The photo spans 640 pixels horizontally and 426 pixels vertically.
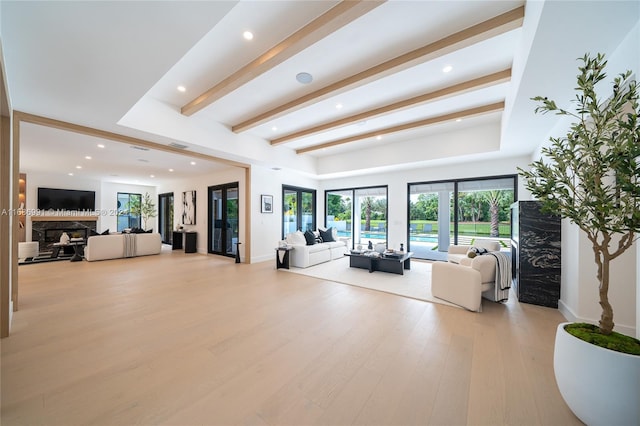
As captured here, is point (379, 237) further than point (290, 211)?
No

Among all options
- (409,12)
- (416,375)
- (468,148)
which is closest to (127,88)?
(409,12)

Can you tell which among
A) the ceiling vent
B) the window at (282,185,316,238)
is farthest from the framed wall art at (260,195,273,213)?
the ceiling vent

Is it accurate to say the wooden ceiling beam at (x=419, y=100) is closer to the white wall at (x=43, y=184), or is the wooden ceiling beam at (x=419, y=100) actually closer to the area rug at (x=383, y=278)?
the area rug at (x=383, y=278)

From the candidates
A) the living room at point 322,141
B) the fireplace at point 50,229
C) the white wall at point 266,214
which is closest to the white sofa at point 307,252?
the living room at point 322,141

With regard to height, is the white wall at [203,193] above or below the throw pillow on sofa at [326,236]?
above

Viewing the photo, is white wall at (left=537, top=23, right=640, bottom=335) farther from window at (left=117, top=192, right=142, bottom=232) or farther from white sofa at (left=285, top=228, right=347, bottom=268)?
window at (left=117, top=192, right=142, bottom=232)

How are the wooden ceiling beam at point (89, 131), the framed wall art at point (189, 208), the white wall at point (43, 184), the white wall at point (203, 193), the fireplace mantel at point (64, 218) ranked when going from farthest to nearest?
the framed wall art at point (189, 208)
the fireplace mantel at point (64, 218)
the white wall at point (43, 184)
the white wall at point (203, 193)
the wooden ceiling beam at point (89, 131)

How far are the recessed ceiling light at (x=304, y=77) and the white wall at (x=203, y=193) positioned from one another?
4.18 m

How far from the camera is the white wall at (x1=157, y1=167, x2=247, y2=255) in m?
7.22

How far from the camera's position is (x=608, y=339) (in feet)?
5.02

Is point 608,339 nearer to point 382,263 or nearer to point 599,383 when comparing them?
point 599,383

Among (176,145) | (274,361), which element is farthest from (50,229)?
(274,361)

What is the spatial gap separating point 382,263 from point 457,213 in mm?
2798

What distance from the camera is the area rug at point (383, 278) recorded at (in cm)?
415
